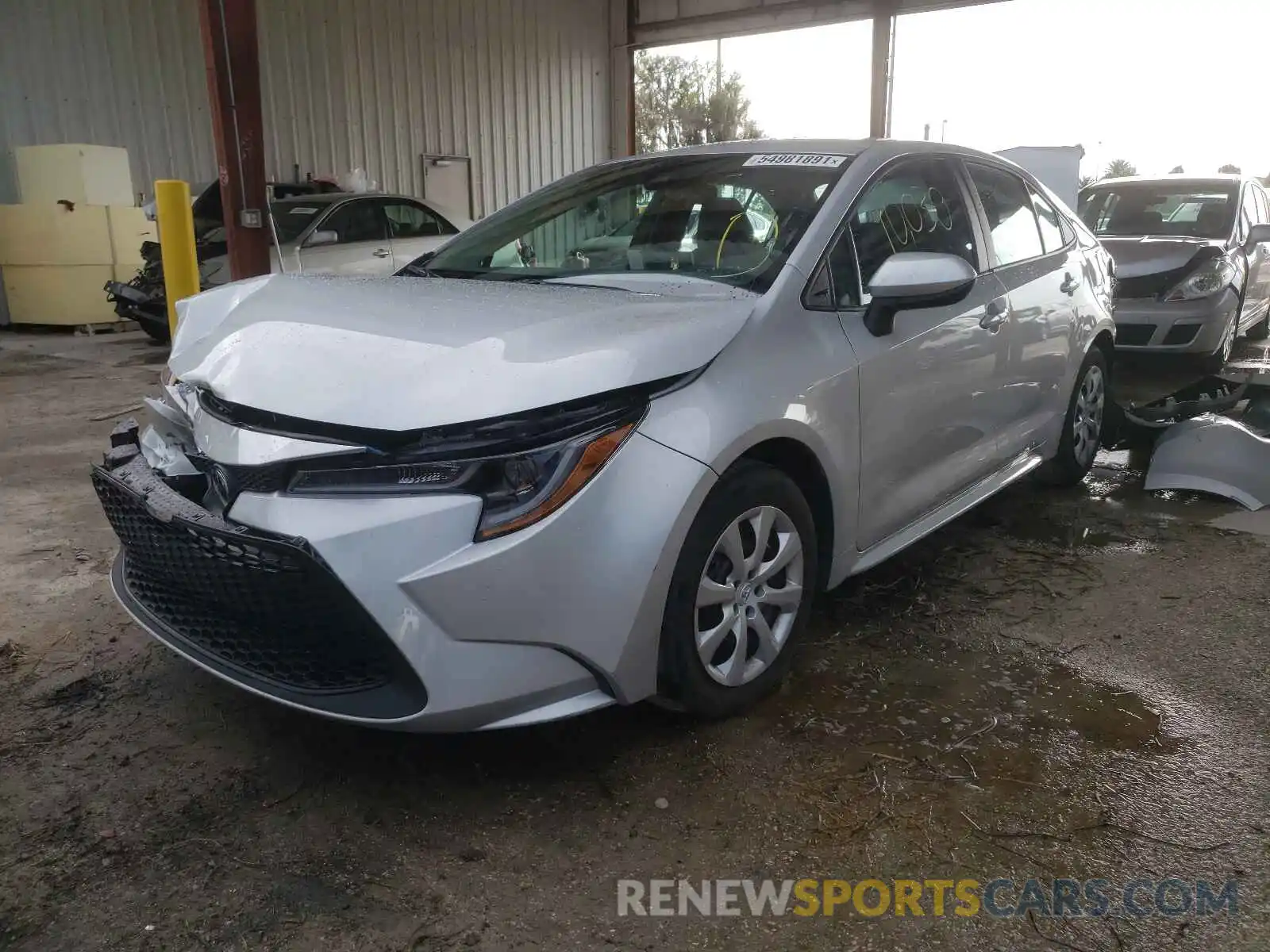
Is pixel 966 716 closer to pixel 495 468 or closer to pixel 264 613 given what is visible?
pixel 495 468

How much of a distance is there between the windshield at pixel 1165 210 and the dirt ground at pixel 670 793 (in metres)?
5.12

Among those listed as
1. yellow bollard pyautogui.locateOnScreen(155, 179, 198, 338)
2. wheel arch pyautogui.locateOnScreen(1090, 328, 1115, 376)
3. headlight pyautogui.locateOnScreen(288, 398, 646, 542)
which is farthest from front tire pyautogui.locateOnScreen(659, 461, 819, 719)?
yellow bollard pyautogui.locateOnScreen(155, 179, 198, 338)

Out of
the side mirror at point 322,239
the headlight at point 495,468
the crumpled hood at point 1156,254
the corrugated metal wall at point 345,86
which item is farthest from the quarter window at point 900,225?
the corrugated metal wall at point 345,86

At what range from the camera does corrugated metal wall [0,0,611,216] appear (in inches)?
421

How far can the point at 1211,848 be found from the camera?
1.95 m

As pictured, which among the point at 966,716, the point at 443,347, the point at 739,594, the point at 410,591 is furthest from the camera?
the point at 966,716

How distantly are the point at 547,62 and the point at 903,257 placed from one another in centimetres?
1411

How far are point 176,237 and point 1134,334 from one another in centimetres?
658

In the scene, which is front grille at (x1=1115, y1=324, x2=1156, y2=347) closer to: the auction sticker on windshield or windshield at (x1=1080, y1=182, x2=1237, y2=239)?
windshield at (x1=1080, y1=182, x2=1237, y2=239)

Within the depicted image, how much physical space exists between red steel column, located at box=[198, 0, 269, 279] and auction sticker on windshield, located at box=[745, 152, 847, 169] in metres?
5.25

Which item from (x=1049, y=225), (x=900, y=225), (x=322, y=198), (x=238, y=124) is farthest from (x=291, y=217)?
(x=900, y=225)

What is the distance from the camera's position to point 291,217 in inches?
345

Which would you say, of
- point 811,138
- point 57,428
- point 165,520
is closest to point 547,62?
point 57,428

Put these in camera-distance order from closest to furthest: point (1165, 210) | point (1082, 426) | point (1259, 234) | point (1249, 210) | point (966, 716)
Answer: point (966, 716) → point (1082, 426) → point (1259, 234) → point (1165, 210) → point (1249, 210)
